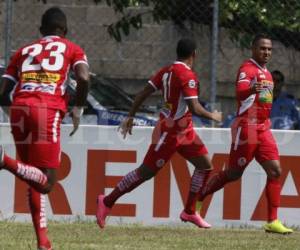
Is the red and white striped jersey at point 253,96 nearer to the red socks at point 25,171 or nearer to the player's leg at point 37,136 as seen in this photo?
the player's leg at point 37,136

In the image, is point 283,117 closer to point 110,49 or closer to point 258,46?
point 258,46

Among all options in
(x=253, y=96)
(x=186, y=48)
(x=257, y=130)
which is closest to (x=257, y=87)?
(x=253, y=96)

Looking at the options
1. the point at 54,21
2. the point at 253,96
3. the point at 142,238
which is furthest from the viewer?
the point at 253,96

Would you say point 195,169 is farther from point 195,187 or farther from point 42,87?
point 42,87

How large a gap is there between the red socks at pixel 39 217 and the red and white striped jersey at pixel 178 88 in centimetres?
217

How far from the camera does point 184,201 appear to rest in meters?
11.2

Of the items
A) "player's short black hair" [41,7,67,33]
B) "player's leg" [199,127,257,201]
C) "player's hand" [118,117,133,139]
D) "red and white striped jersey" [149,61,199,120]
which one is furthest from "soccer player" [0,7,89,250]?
"player's leg" [199,127,257,201]

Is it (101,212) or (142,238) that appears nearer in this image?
(142,238)

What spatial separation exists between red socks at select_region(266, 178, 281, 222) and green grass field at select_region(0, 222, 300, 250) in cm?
22

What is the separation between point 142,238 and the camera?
9922 millimetres

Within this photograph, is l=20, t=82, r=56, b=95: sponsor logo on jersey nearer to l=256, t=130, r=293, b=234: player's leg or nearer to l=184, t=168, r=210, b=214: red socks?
l=184, t=168, r=210, b=214: red socks

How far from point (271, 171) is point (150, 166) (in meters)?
1.17

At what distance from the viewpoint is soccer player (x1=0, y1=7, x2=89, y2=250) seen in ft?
27.9

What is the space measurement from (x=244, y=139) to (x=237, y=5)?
119 inches
